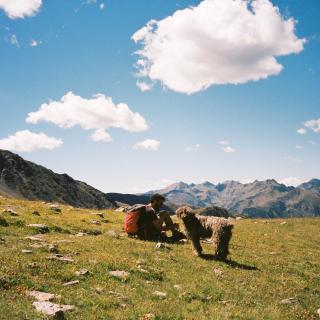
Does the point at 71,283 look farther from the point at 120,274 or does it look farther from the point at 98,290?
the point at 120,274

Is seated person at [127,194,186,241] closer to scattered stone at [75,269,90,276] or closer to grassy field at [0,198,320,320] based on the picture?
grassy field at [0,198,320,320]

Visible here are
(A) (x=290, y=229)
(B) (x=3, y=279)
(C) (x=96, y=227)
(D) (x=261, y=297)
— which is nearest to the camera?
(B) (x=3, y=279)

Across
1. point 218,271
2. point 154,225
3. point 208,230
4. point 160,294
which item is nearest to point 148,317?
point 160,294

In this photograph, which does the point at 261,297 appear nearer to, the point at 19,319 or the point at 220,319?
the point at 220,319

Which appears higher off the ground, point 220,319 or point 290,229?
point 290,229

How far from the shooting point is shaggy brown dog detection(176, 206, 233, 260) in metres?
20.0

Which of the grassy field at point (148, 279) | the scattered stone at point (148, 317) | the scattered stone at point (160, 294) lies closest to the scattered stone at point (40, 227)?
the grassy field at point (148, 279)

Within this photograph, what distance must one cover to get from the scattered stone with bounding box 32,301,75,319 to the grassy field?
20 centimetres

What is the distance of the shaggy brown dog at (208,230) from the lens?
20031mm

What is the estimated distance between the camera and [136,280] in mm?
14734

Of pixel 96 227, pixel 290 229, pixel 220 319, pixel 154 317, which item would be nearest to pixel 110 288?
pixel 154 317

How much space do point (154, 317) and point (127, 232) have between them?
14.1m

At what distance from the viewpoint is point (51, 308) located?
10680mm

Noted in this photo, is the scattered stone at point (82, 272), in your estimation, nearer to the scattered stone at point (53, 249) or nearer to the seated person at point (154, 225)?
the scattered stone at point (53, 249)
